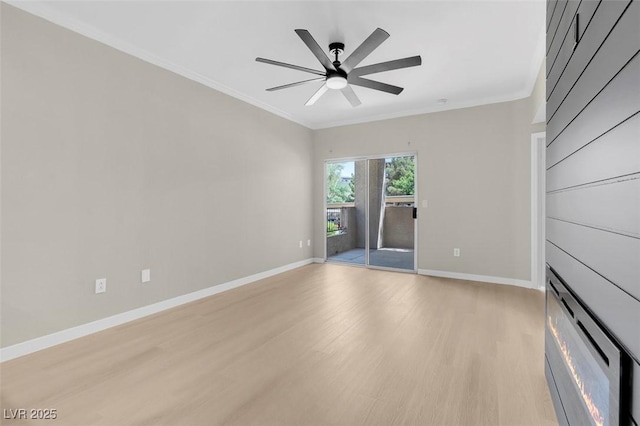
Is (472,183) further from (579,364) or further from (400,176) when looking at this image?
(579,364)

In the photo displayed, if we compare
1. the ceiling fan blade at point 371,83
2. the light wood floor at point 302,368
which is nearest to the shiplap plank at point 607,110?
the light wood floor at point 302,368

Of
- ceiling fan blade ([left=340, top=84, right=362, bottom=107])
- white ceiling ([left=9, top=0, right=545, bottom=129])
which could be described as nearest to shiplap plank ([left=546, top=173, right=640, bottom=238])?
white ceiling ([left=9, top=0, right=545, bottom=129])

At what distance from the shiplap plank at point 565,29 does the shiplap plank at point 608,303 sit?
38.7 inches

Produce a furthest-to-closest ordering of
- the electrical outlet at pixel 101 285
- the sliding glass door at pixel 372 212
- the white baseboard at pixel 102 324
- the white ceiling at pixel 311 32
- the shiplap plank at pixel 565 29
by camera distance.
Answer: the sliding glass door at pixel 372 212
the electrical outlet at pixel 101 285
the white ceiling at pixel 311 32
the white baseboard at pixel 102 324
the shiplap plank at pixel 565 29

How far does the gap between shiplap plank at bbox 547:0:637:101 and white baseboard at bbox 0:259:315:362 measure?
145 inches

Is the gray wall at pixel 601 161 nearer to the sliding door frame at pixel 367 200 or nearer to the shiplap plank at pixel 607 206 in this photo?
the shiplap plank at pixel 607 206

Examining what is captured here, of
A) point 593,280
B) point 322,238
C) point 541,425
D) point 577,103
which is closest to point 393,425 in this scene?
point 541,425

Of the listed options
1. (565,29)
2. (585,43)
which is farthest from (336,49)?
(585,43)

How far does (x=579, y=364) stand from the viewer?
47.1 inches

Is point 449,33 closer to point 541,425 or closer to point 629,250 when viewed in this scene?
point 629,250

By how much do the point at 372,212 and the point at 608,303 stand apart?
4580 millimetres

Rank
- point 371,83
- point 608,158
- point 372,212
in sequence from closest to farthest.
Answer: point 608,158 < point 371,83 < point 372,212

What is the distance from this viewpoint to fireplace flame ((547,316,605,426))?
984 millimetres

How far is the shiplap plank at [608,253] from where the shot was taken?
769 millimetres
